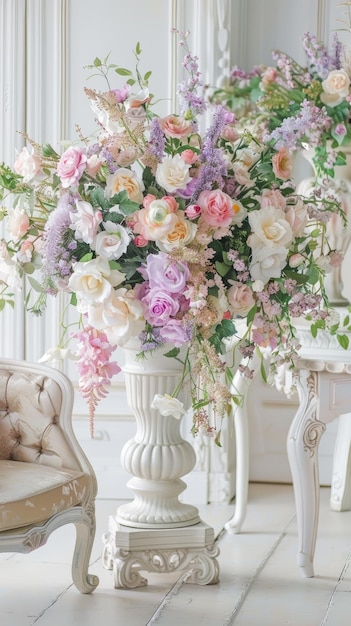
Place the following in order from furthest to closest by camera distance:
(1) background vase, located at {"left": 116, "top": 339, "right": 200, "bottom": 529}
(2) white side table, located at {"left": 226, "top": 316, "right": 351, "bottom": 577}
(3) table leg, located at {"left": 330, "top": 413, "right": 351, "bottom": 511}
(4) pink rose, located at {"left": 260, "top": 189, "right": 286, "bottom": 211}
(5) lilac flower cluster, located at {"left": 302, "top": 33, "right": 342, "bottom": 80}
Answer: (3) table leg, located at {"left": 330, "top": 413, "right": 351, "bottom": 511}, (5) lilac flower cluster, located at {"left": 302, "top": 33, "right": 342, "bottom": 80}, (2) white side table, located at {"left": 226, "top": 316, "right": 351, "bottom": 577}, (1) background vase, located at {"left": 116, "top": 339, "right": 200, "bottom": 529}, (4) pink rose, located at {"left": 260, "top": 189, "right": 286, "bottom": 211}

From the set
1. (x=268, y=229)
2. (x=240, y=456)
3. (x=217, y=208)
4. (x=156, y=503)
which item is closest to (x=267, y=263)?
(x=268, y=229)

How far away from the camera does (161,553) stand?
3.29 metres

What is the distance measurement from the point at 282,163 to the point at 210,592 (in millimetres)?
1299

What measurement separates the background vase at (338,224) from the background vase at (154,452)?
2.86 ft

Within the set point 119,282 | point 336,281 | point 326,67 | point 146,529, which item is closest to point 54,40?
point 326,67

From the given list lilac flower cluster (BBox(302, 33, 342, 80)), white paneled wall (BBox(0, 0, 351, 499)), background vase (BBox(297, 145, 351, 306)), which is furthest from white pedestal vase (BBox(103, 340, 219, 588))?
lilac flower cluster (BBox(302, 33, 342, 80))

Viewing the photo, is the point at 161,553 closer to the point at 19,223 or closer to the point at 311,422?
the point at 311,422

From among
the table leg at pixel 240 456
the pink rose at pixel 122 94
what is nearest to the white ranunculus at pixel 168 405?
the pink rose at pixel 122 94

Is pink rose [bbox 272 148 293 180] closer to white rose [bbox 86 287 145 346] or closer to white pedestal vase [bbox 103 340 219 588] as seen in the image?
white rose [bbox 86 287 145 346]

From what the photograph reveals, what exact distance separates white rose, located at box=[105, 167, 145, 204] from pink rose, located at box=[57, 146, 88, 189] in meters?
0.08

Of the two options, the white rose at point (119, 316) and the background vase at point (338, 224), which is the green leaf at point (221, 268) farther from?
the background vase at point (338, 224)

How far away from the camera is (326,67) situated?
4027 millimetres

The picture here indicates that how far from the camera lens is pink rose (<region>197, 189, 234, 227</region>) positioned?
2.92 meters

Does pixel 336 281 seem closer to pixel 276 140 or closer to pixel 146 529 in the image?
pixel 276 140
